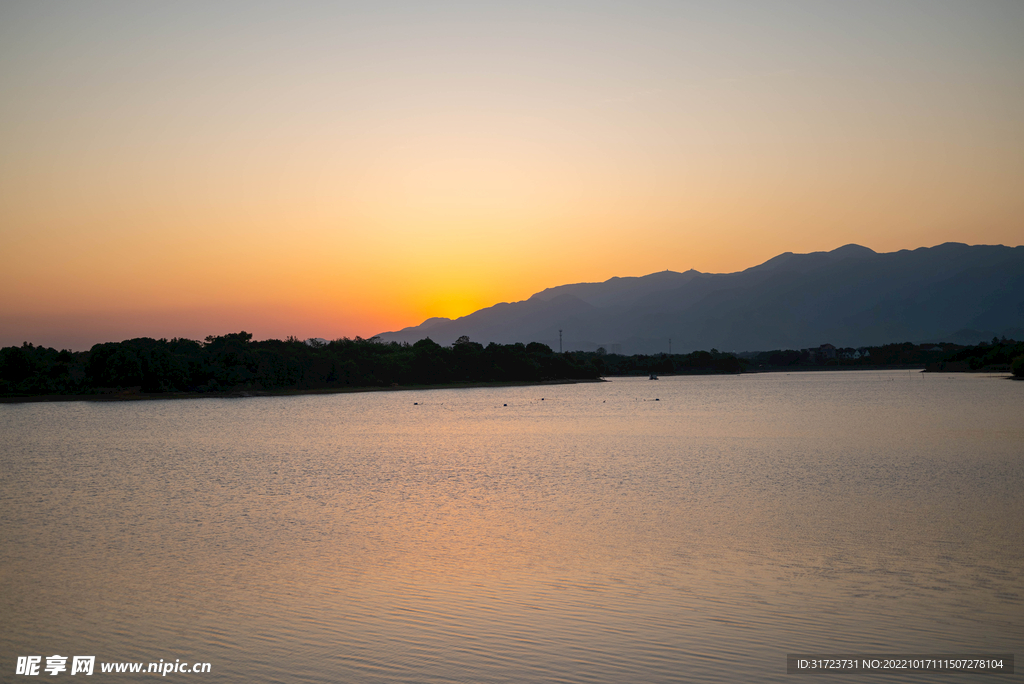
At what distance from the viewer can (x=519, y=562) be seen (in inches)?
688

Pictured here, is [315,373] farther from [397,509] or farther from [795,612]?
[795,612]

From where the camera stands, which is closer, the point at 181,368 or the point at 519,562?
the point at 519,562

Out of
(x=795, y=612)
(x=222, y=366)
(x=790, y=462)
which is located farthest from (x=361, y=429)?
(x=222, y=366)

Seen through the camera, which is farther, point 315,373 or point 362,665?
point 315,373

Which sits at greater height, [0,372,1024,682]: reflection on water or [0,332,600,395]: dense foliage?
[0,332,600,395]: dense foliage

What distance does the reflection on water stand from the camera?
36.6 ft

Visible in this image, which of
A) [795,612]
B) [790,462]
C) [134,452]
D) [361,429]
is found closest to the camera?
[795,612]

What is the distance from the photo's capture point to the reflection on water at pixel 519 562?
1115 centimetres

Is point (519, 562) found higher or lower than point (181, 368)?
lower

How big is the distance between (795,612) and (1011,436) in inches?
1738

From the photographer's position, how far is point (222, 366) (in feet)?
522

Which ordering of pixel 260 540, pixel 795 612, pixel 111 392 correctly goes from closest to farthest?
pixel 795 612
pixel 260 540
pixel 111 392

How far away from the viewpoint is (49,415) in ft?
331

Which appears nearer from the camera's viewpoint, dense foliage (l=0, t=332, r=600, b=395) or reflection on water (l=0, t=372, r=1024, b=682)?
reflection on water (l=0, t=372, r=1024, b=682)
